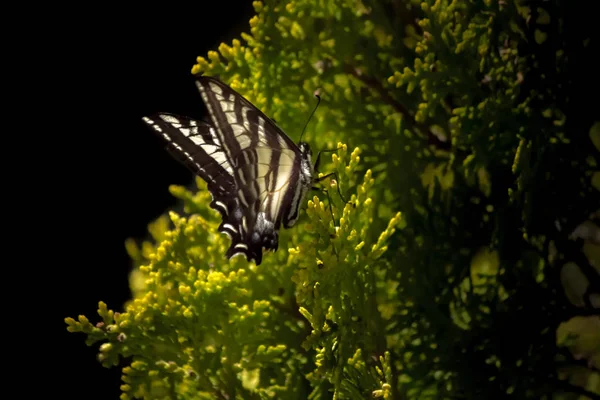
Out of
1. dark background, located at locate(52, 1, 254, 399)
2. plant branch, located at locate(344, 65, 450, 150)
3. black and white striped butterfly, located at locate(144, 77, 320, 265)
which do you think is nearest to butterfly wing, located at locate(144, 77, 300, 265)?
black and white striped butterfly, located at locate(144, 77, 320, 265)

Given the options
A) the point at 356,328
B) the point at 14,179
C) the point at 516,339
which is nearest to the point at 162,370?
the point at 356,328

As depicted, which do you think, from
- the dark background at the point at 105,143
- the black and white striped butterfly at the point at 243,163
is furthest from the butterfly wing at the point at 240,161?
the dark background at the point at 105,143

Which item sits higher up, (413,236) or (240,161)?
(240,161)

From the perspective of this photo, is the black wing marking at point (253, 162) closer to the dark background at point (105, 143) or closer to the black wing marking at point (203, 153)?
the black wing marking at point (203, 153)

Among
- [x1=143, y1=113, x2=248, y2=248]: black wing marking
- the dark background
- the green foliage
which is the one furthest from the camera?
the dark background

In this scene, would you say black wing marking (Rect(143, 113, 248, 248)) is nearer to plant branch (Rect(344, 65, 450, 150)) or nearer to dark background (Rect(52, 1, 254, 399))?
plant branch (Rect(344, 65, 450, 150))

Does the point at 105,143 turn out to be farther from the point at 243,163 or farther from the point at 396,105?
the point at 396,105

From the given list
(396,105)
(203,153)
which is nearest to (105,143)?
(203,153)
